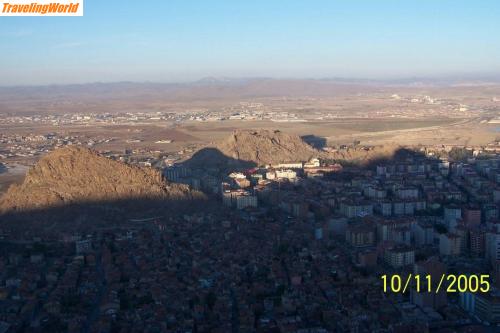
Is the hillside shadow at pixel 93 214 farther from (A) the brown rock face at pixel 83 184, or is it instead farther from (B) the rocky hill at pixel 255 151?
(B) the rocky hill at pixel 255 151

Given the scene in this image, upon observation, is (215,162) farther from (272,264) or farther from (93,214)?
(272,264)

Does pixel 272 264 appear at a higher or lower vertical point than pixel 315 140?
higher

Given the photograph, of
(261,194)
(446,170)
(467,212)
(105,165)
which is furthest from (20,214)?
(446,170)

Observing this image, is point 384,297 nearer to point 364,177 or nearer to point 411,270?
point 411,270

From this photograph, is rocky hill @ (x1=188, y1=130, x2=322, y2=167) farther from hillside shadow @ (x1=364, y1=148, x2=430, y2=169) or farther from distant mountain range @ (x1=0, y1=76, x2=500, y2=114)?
distant mountain range @ (x1=0, y1=76, x2=500, y2=114)

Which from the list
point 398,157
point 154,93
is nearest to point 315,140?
point 398,157
